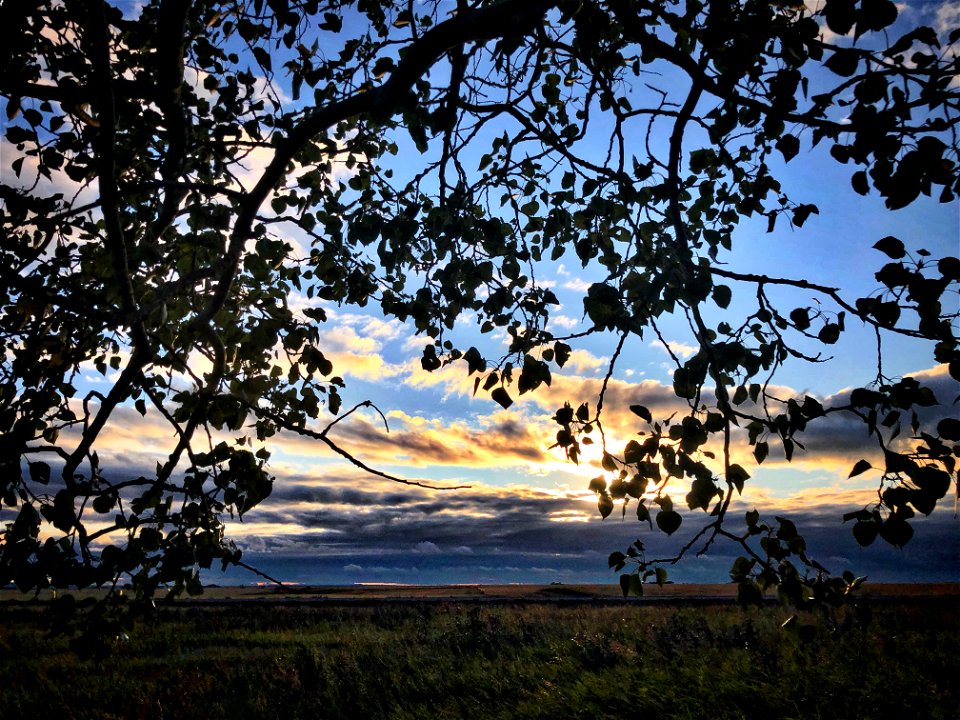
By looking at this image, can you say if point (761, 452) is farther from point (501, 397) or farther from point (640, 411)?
point (501, 397)

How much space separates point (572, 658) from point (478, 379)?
983 centimetres

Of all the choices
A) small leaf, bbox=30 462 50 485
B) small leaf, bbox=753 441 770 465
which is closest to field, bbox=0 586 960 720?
small leaf, bbox=30 462 50 485

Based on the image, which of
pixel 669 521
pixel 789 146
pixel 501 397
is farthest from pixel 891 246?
pixel 501 397

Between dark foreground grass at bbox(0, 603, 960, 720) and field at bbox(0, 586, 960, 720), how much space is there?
0.04 m

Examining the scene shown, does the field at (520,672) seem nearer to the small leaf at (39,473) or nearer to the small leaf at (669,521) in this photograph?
the small leaf at (39,473)

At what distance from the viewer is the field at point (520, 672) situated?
28.9ft

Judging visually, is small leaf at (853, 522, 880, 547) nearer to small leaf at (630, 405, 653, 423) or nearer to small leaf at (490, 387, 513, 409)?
small leaf at (630, 405, 653, 423)

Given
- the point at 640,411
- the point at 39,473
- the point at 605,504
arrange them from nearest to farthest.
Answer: the point at 640,411
the point at 605,504
the point at 39,473

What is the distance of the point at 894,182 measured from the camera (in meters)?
2.68

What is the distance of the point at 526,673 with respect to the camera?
36.2ft

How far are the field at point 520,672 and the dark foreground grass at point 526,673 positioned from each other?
0.04 meters

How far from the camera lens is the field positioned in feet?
28.9

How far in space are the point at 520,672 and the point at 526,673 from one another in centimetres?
10

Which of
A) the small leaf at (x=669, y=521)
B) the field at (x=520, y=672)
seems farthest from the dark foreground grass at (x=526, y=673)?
the small leaf at (x=669, y=521)
